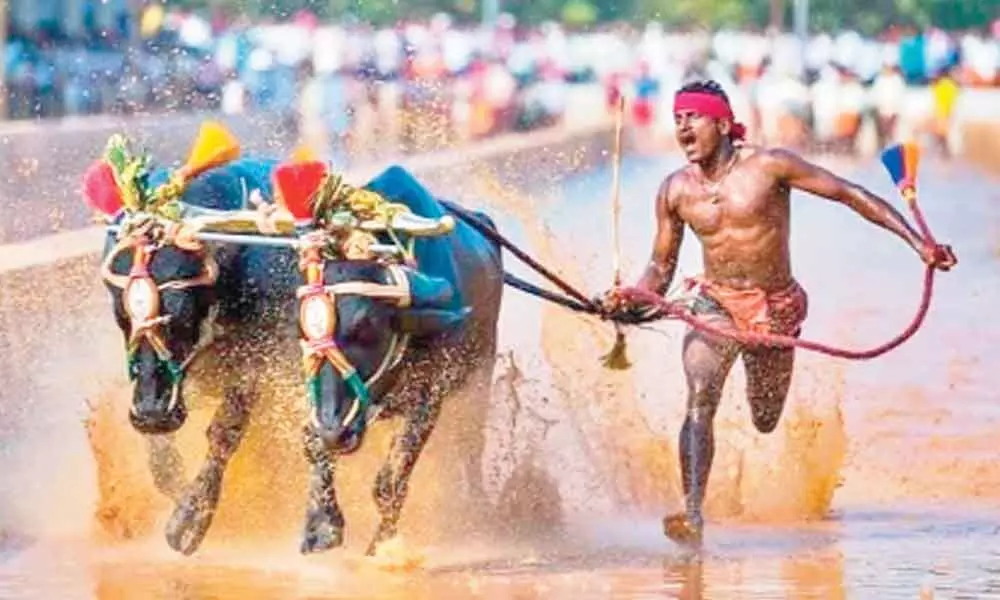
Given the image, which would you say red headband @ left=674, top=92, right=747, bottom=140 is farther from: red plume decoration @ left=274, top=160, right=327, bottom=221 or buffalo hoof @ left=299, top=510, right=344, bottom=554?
buffalo hoof @ left=299, top=510, right=344, bottom=554

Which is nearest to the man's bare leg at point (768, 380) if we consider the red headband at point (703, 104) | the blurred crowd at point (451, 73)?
the red headband at point (703, 104)

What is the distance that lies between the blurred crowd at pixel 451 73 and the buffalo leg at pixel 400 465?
53.6 feet

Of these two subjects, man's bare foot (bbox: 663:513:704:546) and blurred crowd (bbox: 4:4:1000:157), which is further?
blurred crowd (bbox: 4:4:1000:157)

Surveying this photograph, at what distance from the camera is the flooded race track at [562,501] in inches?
465

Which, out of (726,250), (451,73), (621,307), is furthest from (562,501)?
(451,73)

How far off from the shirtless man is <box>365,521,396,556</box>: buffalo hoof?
1.01m

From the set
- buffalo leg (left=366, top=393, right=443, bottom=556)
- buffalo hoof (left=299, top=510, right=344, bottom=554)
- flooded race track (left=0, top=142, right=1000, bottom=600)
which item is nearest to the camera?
buffalo hoof (left=299, top=510, right=344, bottom=554)

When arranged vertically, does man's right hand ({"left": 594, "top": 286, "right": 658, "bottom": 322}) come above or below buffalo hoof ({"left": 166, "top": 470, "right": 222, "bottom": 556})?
above

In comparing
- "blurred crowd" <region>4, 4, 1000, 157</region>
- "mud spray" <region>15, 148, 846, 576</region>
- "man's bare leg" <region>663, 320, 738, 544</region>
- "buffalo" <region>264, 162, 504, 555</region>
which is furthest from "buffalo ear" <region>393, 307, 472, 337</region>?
"blurred crowd" <region>4, 4, 1000, 157</region>

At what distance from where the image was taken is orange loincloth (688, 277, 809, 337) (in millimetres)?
12805

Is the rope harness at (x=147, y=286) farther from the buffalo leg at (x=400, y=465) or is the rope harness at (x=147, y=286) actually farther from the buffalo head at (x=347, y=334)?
the buffalo leg at (x=400, y=465)

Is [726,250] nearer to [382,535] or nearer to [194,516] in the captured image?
[382,535]

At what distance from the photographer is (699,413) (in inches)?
497

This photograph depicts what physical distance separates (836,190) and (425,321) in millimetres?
1569
